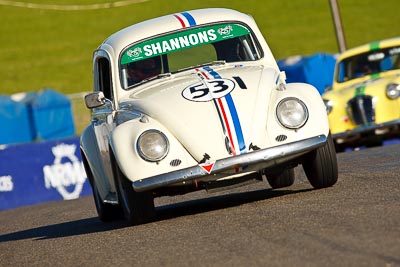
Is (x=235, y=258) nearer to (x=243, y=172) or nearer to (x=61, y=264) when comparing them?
(x=61, y=264)

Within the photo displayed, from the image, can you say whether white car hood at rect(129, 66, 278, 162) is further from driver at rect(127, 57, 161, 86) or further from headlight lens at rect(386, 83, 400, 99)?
headlight lens at rect(386, 83, 400, 99)

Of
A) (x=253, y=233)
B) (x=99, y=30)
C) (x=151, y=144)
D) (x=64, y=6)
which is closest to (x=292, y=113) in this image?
(x=151, y=144)

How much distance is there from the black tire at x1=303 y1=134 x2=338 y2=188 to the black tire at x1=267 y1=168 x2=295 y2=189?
3.86 feet

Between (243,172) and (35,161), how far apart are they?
30.0 feet

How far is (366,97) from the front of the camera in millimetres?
16562

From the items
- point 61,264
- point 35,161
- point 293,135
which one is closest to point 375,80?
point 35,161

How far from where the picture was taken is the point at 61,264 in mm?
7398

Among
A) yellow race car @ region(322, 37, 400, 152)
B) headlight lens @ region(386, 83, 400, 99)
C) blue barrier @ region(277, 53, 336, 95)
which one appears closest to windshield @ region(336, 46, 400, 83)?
yellow race car @ region(322, 37, 400, 152)

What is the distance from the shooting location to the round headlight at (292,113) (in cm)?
832

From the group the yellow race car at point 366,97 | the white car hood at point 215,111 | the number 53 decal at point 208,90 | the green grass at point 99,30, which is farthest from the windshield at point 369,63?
the green grass at point 99,30

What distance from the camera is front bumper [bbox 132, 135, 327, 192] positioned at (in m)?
8.10

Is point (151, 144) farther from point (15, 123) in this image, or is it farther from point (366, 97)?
point (15, 123)

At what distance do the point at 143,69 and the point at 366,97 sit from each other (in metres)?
7.49

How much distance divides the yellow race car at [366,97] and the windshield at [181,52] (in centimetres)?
697
